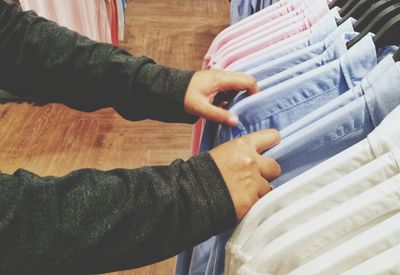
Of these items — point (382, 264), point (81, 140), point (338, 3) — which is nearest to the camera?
point (382, 264)

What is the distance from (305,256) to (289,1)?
0.63 meters

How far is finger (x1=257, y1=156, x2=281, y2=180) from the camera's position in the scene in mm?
543

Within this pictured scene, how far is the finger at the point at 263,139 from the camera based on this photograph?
557 mm

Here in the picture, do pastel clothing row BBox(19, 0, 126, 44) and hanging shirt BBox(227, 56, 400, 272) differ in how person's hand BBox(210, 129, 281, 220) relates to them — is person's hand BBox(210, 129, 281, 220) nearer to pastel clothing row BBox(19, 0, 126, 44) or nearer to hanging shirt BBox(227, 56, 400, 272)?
hanging shirt BBox(227, 56, 400, 272)

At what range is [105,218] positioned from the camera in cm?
50

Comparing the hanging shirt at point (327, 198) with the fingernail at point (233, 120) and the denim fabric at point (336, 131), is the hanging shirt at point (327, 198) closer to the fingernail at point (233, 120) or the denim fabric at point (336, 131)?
the denim fabric at point (336, 131)

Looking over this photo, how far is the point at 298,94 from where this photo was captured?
0.61 meters

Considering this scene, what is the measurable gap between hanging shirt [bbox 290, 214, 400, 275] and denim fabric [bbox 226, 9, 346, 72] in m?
0.38

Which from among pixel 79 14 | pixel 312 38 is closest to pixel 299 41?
pixel 312 38

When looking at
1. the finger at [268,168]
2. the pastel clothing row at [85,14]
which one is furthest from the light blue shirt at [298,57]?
the pastel clothing row at [85,14]

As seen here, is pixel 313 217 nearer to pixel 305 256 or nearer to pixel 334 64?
pixel 305 256

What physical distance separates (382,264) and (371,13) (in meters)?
0.44

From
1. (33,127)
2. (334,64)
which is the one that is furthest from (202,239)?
(33,127)

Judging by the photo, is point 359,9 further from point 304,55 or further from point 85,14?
point 85,14
